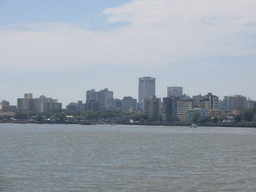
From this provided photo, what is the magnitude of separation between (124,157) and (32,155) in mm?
10295

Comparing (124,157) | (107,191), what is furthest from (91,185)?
(124,157)

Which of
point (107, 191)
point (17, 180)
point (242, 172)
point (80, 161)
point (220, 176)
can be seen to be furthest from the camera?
point (80, 161)

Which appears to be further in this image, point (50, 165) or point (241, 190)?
point (50, 165)

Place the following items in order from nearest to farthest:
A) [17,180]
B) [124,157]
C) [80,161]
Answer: [17,180]
[80,161]
[124,157]

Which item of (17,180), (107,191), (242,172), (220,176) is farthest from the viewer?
(242,172)

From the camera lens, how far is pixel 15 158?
4441 centimetres

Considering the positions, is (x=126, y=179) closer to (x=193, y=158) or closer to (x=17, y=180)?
(x=17, y=180)

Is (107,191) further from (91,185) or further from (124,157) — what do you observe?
(124,157)

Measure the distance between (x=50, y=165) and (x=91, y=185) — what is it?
33.9ft

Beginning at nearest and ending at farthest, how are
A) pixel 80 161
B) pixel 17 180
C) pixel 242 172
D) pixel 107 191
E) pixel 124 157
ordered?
pixel 107 191 < pixel 17 180 < pixel 242 172 < pixel 80 161 < pixel 124 157

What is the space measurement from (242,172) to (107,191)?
14.1 m

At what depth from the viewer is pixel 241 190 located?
28328 mm

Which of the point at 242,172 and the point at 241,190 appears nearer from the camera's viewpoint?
the point at 241,190

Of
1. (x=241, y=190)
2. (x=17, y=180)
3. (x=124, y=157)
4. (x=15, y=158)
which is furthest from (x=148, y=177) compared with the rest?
(x=15, y=158)
